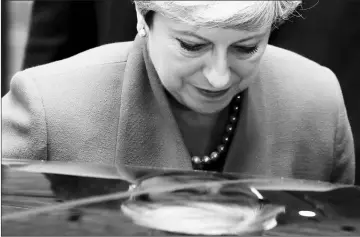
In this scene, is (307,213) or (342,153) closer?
(307,213)

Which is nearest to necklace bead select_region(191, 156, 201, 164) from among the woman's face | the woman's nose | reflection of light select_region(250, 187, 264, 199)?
the woman's face

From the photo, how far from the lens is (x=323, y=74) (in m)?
1.50

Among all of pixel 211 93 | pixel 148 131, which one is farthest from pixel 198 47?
pixel 148 131

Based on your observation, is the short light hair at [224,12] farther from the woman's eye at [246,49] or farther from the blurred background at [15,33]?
the blurred background at [15,33]

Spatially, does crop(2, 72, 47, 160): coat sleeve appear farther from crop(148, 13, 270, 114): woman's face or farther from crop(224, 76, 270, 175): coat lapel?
crop(224, 76, 270, 175): coat lapel

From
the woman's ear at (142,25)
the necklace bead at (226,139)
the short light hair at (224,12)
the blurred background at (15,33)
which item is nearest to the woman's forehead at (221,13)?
the short light hair at (224,12)

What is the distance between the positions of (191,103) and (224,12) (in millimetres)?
278

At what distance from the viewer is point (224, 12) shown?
3.18 ft

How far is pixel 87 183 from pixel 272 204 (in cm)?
23

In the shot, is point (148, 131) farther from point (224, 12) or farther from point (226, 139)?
point (224, 12)

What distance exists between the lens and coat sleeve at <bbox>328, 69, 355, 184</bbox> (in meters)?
1.45

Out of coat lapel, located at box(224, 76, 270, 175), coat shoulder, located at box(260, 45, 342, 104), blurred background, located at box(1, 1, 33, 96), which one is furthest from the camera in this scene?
blurred background, located at box(1, 1, 33, 96)

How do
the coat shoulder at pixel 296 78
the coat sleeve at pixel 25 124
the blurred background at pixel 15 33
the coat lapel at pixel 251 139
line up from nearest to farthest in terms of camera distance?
the coat sleeve at pixel 25 124 < the coat lapel at pixel 251 139 < the coat shoulder at pixel 296 78 < the blurred background at pixel 15 33

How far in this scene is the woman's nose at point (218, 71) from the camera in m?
1.07
